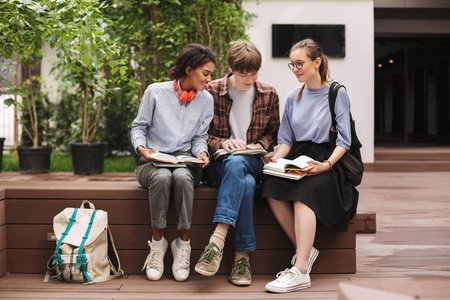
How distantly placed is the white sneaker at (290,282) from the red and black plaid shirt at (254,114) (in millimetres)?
738

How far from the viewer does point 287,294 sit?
7.65ft

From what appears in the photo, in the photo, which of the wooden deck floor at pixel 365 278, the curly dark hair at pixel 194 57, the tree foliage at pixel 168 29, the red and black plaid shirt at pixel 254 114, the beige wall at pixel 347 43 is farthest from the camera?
the beige wall at pixel 347 43

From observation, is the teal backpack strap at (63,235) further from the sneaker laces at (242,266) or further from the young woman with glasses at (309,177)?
the young woman with glasses at (309,177)

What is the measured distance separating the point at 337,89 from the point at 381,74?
32.5 feet

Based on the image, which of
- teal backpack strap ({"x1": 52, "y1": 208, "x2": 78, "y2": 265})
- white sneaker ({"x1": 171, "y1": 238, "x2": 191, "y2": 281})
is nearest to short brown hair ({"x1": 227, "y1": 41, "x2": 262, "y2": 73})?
white sneaker ({"x1": 171, "y1": 238, "x2": 191, "y2": 281})

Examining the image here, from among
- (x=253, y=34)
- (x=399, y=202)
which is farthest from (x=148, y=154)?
(x=253, y=34)

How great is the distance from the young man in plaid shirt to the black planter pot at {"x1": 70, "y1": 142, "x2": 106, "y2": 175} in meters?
3.08

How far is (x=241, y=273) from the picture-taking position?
97.3 inches

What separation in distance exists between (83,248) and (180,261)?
19.1 inches

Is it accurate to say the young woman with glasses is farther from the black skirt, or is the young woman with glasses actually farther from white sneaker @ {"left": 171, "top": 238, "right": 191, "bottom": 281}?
white sneaker @ {"left": 171, "top": 238, "right": 191, "bottom": 281}

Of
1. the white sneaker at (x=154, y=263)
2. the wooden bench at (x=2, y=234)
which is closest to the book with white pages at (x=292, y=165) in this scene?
the white sneaker at (x=154, y=263)

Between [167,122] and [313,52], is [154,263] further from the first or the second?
[313,52]

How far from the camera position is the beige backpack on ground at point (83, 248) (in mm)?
2443

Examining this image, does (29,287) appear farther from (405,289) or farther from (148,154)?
(405,289)
